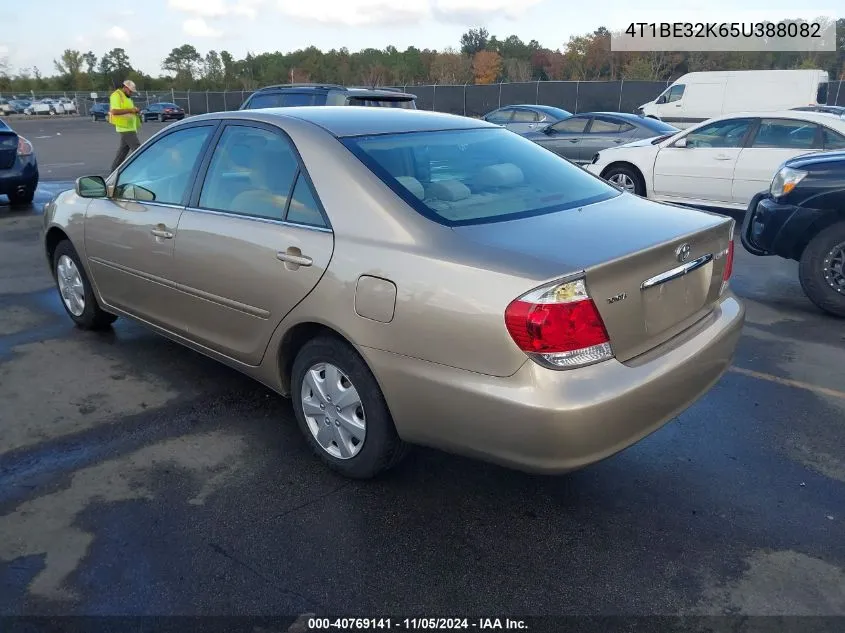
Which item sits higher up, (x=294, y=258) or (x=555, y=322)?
(x=294, y=258)

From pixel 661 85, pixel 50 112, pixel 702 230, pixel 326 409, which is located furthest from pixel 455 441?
pixel 50 112

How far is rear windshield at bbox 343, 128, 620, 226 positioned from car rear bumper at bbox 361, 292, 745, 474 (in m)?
0.68

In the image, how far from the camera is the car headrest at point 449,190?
316cm

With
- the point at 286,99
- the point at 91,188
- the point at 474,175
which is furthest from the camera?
the point at 286,99

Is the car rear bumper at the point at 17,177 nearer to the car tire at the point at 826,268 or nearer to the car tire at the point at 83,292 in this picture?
the car tire at the point at 83,292

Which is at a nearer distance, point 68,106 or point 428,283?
point 428,283

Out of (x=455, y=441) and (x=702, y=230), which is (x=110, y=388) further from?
(x=702, y=230)

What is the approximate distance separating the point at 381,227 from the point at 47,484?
1946 mm

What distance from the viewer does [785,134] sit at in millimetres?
8844

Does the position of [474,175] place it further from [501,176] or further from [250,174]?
[250,174]

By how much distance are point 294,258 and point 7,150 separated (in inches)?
373

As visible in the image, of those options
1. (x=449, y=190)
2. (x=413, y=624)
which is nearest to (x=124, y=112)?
(x=449, y=190)

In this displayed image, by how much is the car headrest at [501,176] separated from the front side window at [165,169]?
1591 millimetres

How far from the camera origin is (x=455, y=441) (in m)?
2.74
